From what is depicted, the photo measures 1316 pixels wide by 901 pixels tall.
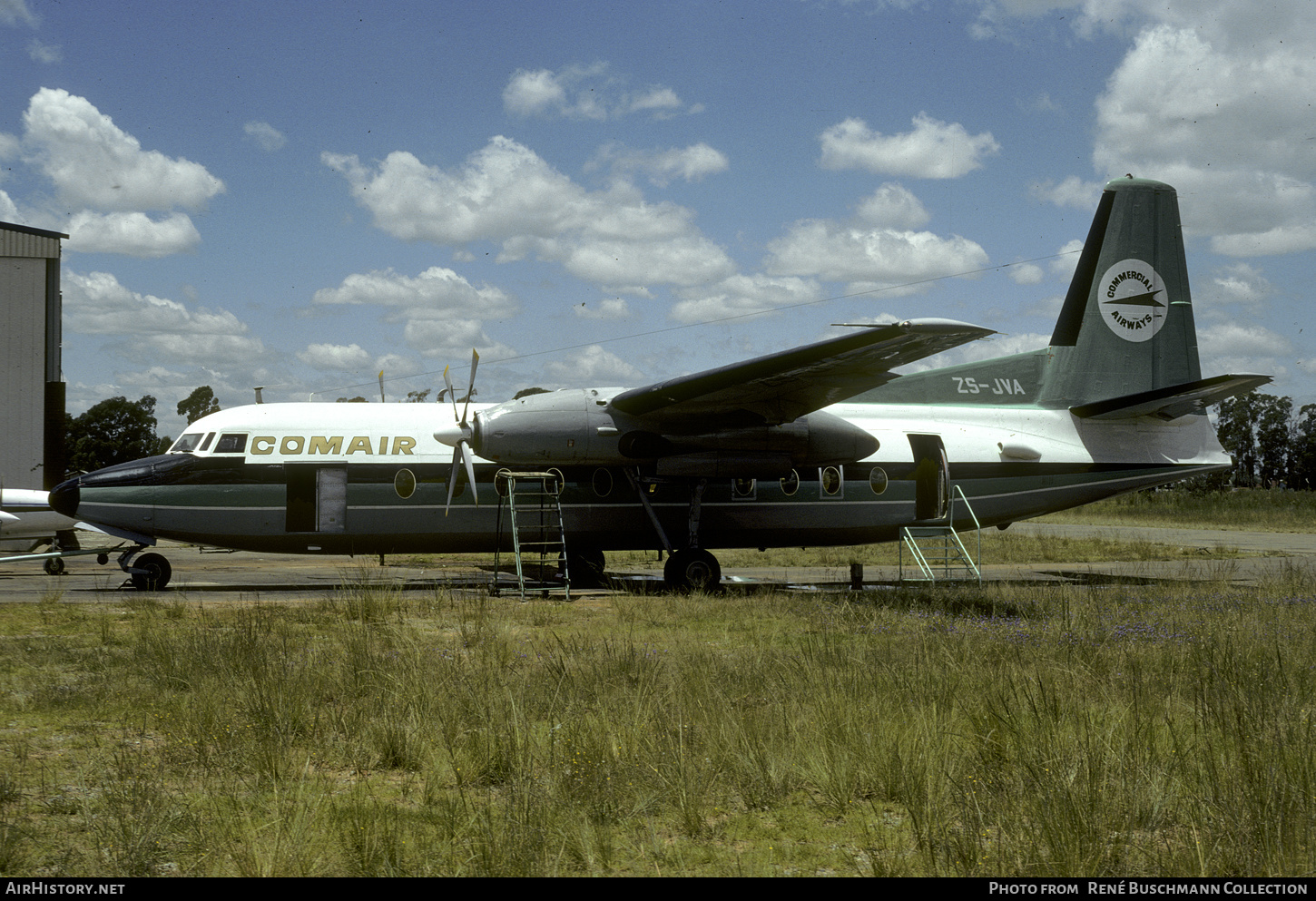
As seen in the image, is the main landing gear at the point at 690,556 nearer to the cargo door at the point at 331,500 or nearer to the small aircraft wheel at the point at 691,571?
the small aircraft wheel at the point at 691,571

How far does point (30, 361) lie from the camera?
31562 mm

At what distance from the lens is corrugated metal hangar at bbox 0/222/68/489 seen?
102ft

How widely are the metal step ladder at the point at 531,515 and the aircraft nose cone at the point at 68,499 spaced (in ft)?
23.9

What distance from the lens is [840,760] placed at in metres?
5.82

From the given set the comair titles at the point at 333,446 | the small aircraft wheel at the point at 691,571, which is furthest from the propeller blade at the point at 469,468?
the small aircraft wheel at the point at 691,571

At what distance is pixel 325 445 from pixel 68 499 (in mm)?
4428

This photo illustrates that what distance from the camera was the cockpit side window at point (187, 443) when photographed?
56.6ft

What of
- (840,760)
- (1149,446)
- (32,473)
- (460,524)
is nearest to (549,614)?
(460,524)

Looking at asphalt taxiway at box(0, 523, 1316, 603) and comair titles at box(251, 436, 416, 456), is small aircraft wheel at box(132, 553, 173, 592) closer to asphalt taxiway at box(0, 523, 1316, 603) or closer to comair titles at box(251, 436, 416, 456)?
asphalt taxiway at box(0, 523, 1316, 603)

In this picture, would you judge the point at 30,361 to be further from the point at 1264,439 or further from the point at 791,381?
the point at 1264,439

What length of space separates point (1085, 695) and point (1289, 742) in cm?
189

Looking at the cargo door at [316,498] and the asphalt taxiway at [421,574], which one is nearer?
the cargo door at [316,498]

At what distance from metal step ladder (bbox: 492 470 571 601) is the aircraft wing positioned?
2.18m
